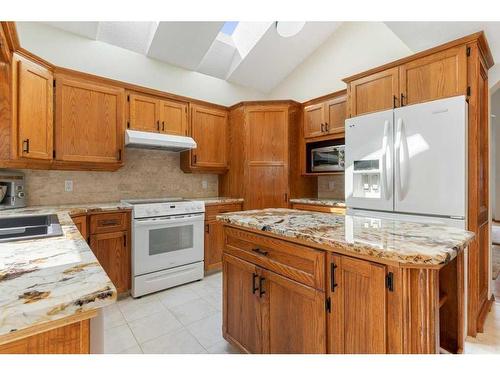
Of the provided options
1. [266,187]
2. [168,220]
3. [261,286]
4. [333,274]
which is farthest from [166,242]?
[333,274]

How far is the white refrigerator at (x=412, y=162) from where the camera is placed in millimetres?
1866

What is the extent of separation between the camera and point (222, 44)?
3.62 m

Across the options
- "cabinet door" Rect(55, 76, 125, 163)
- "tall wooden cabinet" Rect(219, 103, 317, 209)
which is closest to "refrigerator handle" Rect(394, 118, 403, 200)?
"tall wooden cabinet" Rect(219, 103, 317, 209)

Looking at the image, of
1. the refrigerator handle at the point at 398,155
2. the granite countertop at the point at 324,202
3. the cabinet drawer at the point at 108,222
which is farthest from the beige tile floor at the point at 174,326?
the granite countertop at the point at 324,202

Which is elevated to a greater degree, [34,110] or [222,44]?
[222,44]

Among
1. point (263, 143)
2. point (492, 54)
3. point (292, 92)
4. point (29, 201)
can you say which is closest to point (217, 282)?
point (263, 143)

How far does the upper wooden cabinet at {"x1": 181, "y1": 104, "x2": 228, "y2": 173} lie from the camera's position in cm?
336

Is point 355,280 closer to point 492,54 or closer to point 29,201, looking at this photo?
point 492,54

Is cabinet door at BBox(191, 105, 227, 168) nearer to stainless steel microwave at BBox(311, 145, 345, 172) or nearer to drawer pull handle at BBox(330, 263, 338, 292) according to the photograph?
stainless steel microwave at BBox(311, 145, 345, 172)

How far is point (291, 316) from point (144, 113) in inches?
107

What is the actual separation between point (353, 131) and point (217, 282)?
2233mm

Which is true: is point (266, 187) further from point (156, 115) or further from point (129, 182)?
point (129, 182)

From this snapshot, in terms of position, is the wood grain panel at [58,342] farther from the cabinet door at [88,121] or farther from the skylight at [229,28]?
the skylight at [229,28]

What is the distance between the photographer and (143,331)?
1936 millimetres
